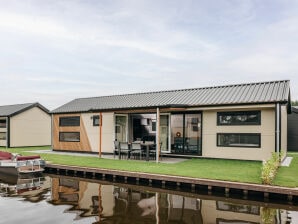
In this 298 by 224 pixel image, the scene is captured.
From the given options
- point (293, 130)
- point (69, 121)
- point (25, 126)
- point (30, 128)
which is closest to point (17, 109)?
point (25, 126)

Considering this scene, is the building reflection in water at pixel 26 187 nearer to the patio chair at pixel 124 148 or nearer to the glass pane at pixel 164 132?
the patio chair at pixel 124 148

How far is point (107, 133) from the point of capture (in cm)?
Answer: 1695

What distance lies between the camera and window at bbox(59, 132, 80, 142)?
1838 centimetres

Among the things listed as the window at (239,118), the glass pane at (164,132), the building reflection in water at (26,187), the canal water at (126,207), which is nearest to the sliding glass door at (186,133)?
the glass pane at (164,132)

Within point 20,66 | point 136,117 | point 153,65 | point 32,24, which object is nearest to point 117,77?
point 153,65

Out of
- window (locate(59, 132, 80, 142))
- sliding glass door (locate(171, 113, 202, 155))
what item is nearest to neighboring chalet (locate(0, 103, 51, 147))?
window (locate(59, 132, 80, 142))

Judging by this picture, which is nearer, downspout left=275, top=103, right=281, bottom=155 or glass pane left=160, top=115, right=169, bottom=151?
downspout left=275, top=103, right=281, bottom=155

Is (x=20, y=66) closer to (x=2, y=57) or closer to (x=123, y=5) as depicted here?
(x=2, y=57)

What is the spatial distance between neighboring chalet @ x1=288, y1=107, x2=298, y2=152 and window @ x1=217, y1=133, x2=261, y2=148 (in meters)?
10.4

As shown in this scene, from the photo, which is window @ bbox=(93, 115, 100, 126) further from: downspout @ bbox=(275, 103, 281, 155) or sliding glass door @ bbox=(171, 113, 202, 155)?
downspout @ bbox=(275, 103, 281, 155)

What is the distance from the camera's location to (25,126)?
2402cm

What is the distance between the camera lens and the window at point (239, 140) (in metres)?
12.8

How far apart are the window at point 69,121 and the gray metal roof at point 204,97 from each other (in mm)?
508

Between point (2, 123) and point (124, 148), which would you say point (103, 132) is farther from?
point (2, 123)
